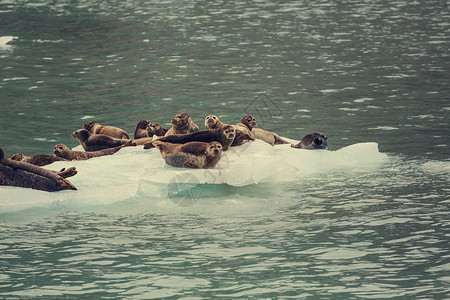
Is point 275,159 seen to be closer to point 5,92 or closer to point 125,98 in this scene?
point 125,98

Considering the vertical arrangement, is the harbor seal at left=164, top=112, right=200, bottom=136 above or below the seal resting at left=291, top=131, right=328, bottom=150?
above

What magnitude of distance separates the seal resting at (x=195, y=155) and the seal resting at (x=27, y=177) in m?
1.58

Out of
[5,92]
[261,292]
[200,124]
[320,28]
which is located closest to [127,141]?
[200,124]

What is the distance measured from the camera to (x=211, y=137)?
13.0 metres

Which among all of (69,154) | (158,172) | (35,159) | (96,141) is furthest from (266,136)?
(35,159)

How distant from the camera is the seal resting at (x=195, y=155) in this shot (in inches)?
→ 497

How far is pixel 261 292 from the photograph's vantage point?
888 cm

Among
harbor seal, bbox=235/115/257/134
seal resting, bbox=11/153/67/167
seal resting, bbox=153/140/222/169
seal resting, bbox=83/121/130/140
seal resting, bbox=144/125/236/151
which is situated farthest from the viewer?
seal resting, bbox=83/121/130/140

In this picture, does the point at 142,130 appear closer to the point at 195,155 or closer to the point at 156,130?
the point at 156,130

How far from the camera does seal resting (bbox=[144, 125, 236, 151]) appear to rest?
42.2 feet

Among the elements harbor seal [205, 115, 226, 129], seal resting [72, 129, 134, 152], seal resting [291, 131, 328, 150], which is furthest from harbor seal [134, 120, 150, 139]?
seal resting [291, 131, 328, 150]

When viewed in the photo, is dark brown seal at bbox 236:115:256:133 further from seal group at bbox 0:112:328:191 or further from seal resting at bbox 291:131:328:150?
seal resting at bbox 291:131:328:150

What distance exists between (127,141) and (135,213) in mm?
2855

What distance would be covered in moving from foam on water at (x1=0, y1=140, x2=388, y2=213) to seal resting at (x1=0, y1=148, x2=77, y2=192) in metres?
0.14
